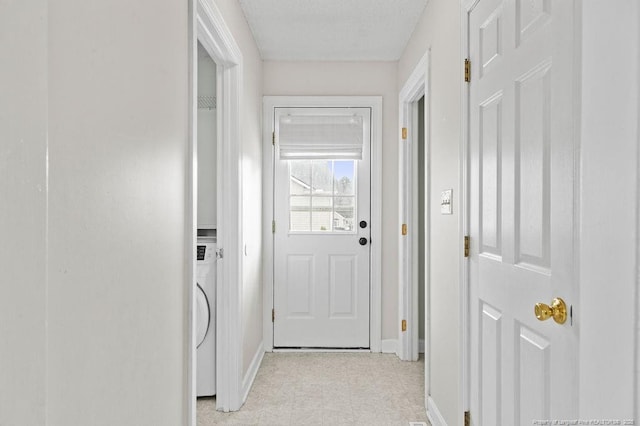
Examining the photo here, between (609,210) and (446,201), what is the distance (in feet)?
4.49

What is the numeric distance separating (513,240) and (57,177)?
4.46ft

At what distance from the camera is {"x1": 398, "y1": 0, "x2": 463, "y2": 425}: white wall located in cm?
229

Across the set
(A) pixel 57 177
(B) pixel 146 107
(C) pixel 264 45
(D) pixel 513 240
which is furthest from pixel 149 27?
(C) pixel 264 45

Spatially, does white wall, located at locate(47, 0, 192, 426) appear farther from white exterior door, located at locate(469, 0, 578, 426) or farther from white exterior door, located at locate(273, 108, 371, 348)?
white exterior door, located at locate(273, 108, 371, 348)

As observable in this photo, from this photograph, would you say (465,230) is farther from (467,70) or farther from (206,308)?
(206,308)

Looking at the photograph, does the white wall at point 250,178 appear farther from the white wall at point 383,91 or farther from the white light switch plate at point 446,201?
the white light switch plate at point 446,201

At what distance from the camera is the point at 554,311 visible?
129 cm

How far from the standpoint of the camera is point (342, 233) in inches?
162

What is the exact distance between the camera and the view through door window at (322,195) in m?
4.10

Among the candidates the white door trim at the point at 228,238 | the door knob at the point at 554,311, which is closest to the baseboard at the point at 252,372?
the white door trim at the point at 228,238

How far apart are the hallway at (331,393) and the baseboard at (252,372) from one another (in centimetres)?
4

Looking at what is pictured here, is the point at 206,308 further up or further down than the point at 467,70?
further down

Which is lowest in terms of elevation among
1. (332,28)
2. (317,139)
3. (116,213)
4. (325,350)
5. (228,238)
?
(325,350)

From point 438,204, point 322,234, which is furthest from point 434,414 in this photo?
point 322,234
